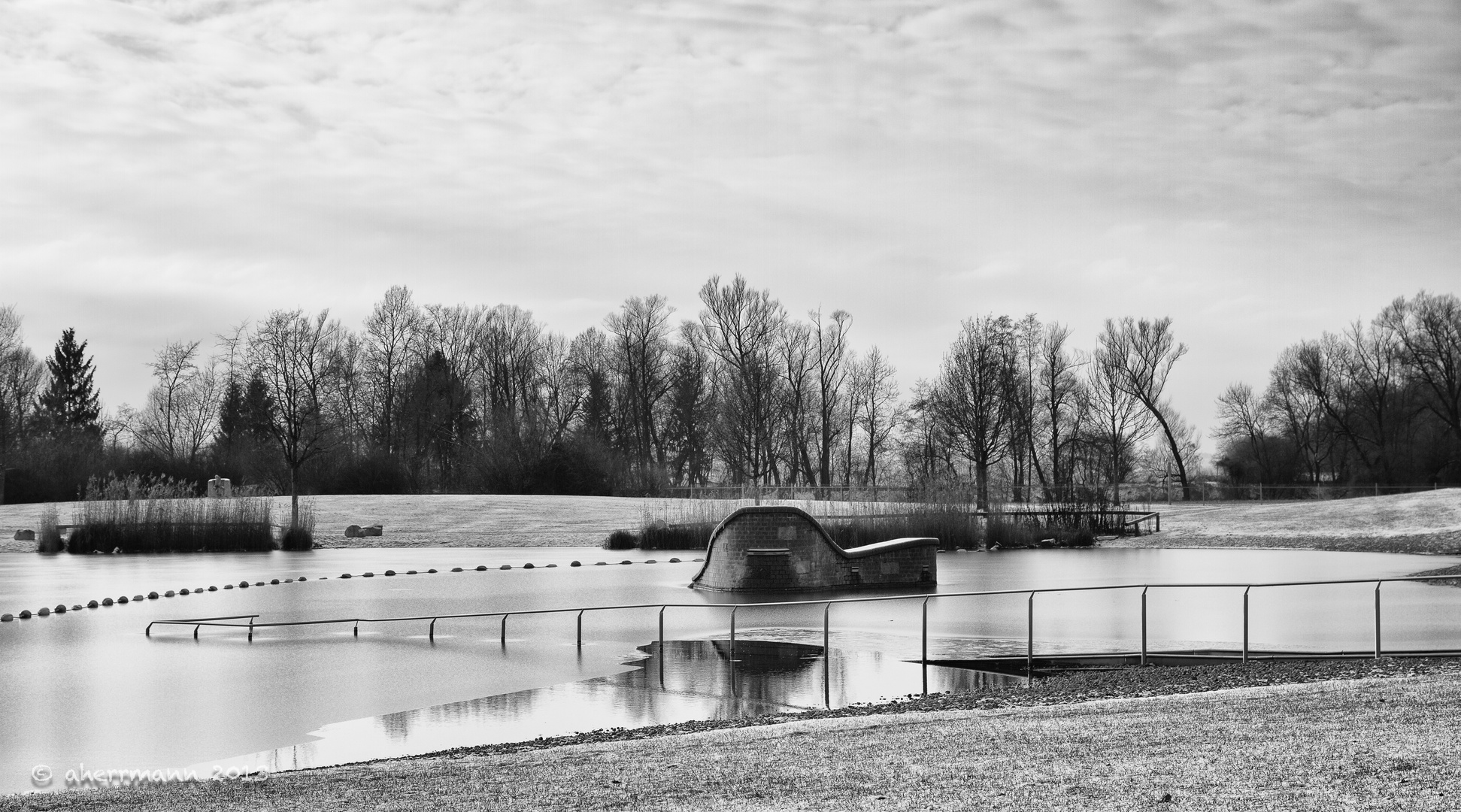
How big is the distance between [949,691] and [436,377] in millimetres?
66512

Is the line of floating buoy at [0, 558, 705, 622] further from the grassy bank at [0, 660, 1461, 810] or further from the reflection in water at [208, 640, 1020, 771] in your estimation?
the grassy bank at [0, 660, 1461, 810]

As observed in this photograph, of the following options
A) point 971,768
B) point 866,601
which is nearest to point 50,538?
point 866,601

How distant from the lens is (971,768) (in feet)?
24.0

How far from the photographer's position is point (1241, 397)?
8662 centimetres

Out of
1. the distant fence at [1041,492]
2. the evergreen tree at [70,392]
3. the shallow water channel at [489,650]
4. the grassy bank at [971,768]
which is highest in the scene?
the evergreen tree at [70,392]

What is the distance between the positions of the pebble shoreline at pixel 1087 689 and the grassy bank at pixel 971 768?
0.52 meters

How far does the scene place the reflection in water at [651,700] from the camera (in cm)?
1005

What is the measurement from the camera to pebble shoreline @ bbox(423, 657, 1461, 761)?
984 cm

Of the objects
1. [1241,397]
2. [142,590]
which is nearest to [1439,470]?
[1241,397]

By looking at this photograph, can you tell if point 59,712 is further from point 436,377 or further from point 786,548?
point 436,377

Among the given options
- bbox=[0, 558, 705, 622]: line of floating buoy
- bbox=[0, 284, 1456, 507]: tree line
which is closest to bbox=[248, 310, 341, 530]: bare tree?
bbox=[0, 284, 1456, 507]: tree line

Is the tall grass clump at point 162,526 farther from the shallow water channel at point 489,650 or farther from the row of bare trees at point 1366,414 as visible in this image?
the row of bare trees at point 1366,414

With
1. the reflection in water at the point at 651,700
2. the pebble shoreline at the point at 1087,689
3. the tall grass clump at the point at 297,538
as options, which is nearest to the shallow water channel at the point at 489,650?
the reflection in water at the point at 651,700

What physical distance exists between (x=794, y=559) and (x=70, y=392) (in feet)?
218
